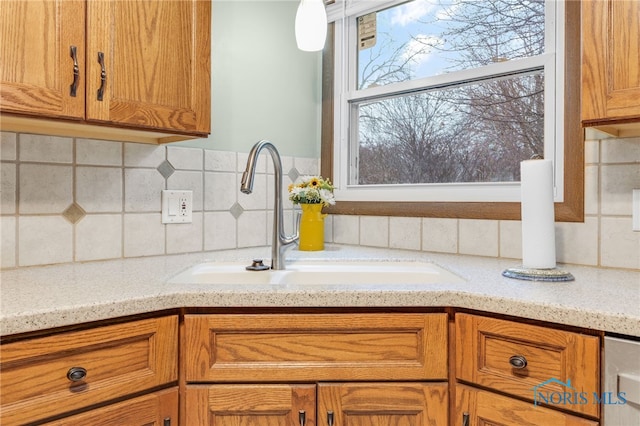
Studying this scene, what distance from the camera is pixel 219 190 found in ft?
5.84

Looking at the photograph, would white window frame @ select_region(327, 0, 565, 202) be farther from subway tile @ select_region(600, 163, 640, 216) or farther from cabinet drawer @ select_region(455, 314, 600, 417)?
cabinet drawer @ select_region(455, 314, 600, 417)

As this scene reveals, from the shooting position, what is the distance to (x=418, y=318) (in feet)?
3.54

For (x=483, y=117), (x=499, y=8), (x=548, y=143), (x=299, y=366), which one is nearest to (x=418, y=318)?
(x=299, y=366)

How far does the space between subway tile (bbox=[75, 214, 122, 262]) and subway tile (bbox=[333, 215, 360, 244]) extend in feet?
2.91

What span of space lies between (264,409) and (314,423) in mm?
122

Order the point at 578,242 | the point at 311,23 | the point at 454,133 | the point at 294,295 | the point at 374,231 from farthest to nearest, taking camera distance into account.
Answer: the point at 374,231 < the point at 454,133 < the point at 311,23 < the point at 578,242 < the point at 294,295

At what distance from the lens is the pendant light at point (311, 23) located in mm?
1511

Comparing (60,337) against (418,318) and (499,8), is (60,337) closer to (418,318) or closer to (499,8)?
(418,318)

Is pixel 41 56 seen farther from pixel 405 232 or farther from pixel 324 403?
pixel 405 232

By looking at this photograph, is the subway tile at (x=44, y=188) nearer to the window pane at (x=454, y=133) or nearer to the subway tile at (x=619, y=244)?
the window pane at (x=454, y=133)

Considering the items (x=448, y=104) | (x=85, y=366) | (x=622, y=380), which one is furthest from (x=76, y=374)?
(x=448, y=104)

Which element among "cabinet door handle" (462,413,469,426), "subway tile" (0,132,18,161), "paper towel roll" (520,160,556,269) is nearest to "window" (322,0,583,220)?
"paper towel roll" (520,160,556,269)

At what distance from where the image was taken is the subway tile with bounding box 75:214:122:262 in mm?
1426

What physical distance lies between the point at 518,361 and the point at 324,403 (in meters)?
0.44
